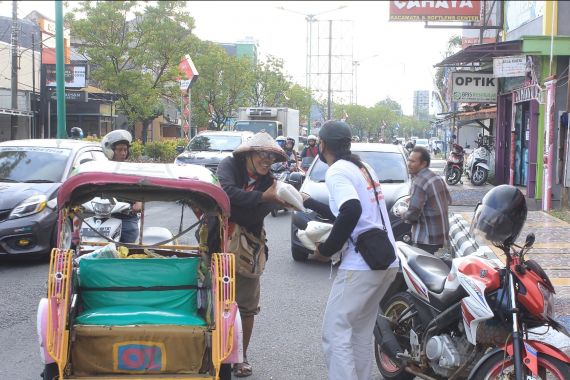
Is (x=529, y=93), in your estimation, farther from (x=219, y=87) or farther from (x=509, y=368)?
(x=219, y=87)

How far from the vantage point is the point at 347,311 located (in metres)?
4.21

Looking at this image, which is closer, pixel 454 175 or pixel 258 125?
pixel 454 175

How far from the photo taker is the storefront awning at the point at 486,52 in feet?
49.9

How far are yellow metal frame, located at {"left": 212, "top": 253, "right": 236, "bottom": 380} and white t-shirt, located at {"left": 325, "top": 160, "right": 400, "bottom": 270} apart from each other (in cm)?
72

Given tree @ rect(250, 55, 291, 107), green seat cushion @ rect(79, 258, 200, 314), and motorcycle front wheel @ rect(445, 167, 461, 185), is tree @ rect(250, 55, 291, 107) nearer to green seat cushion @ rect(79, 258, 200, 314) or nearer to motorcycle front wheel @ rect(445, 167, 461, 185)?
motorcycle front wheel @ rect(445, 167, 461, 185)

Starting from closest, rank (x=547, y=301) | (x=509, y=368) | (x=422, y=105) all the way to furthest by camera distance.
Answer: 1. (x=509, y=368)
2. (x=547, y=301)
3. (x=422, y=105)

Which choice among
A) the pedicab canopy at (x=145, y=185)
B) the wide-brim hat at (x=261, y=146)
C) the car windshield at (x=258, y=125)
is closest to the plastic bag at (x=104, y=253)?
the pedicab canopy at (x=145, y=185)

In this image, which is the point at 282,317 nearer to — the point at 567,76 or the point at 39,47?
the point at 567,76

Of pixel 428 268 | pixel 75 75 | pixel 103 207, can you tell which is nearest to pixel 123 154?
pixel 103 207

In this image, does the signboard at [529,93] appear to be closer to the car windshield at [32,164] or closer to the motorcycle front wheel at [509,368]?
the car windshield at [32,164]

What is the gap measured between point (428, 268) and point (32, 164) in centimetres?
686

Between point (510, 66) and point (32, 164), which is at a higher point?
point (510, 66)

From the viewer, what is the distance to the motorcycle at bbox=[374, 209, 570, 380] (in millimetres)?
3768

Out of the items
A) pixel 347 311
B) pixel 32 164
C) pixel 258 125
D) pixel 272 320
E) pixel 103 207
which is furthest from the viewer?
pixel 258 125
